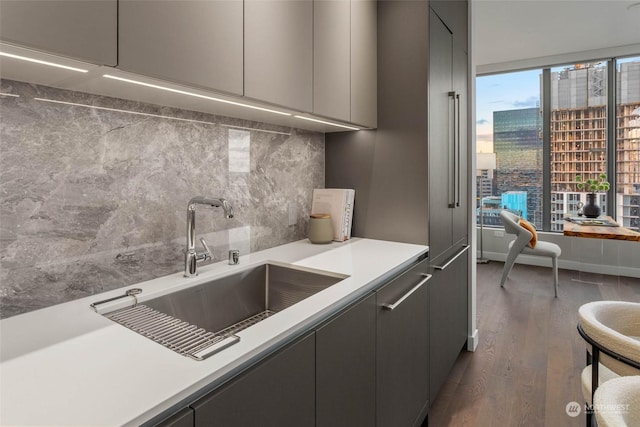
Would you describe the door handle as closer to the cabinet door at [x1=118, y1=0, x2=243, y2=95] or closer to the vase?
the cabinet door at [x1=118, y1=0, x2=243, y2=95]

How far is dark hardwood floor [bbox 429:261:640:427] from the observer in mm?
2045

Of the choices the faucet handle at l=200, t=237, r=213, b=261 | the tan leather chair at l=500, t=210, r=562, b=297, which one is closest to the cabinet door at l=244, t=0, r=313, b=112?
the faucet handle at l=200, t=237, r=213, b=261

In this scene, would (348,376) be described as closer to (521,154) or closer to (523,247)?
(523,247)

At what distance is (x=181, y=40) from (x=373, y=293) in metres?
0.98

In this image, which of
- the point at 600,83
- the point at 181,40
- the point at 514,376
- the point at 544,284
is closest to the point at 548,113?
the point at 600,83

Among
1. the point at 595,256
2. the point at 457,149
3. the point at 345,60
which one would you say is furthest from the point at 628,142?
the point at 345,60

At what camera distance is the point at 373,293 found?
1323 mm

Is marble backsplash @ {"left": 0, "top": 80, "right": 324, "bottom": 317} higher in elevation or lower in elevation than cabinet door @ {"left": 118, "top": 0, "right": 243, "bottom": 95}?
lower

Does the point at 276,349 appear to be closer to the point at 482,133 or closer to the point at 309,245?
the point at 309,245

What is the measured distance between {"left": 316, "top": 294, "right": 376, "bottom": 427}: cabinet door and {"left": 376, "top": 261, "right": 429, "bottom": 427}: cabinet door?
0.07 m

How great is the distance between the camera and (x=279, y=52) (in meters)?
1.35

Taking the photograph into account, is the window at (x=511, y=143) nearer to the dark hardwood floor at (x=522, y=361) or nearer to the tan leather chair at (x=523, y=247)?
the tan leather chair at (x=523, y=247)

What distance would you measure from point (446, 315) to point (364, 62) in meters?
1.47

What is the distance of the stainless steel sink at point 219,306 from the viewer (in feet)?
2.80
